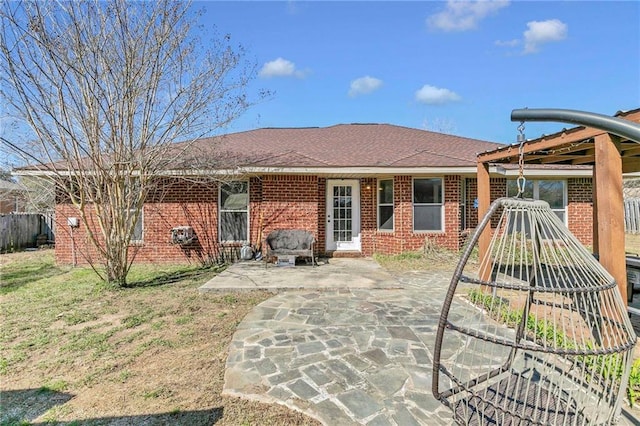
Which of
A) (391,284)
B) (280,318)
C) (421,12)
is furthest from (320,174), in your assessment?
(421,12)

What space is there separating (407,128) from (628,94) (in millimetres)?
7271

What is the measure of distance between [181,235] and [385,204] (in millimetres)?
5771

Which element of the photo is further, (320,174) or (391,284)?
(320,174)

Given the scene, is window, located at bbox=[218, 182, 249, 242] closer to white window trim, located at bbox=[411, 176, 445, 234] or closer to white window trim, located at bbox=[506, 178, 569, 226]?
white window trim, located at bbox=[411, 176, 445, 234]

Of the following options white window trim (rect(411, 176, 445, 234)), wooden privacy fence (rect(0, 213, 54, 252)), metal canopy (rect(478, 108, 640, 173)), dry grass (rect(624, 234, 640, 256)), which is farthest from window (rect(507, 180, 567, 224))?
wooden privacy fence (rect(0, 213, 54, 252))

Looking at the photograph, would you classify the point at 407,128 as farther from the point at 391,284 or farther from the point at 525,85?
the point at 391,284

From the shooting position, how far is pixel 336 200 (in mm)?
9531

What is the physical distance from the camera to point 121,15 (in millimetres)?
5688

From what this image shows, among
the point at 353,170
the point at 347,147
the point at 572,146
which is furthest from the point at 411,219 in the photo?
the point at 572,146

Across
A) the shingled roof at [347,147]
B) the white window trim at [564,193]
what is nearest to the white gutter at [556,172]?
the white window trim at [564,193]

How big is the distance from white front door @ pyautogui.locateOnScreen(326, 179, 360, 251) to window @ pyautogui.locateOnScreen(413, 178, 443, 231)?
1664 millimetres

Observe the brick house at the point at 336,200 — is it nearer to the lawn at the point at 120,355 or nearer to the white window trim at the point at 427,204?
the white window trim at the point at 427,204

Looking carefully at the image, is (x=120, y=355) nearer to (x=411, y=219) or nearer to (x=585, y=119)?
(x=585, y=119)

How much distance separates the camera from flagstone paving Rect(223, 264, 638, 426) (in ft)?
8.59
